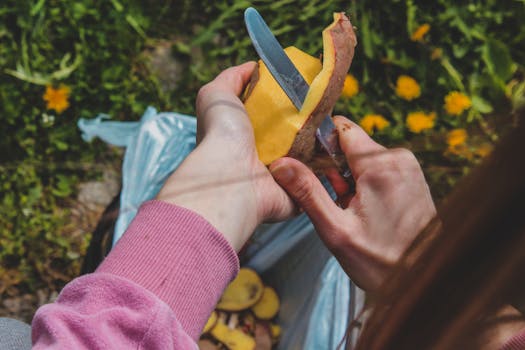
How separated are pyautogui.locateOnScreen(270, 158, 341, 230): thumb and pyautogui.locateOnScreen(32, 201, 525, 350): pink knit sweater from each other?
0.16m

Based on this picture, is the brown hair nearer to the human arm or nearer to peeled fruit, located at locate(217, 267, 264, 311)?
the human arm

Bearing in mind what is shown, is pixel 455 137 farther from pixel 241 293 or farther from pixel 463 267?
pixel 241 293

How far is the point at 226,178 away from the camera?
0.87m

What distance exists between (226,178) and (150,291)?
0.77 feet

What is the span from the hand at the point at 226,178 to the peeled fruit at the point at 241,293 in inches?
13.9

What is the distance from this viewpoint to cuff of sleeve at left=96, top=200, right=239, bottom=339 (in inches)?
29.2

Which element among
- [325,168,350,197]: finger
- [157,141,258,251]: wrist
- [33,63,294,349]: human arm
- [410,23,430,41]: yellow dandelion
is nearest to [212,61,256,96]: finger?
[33,63,294,349]: human arm

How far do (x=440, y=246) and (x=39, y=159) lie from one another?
1.24m

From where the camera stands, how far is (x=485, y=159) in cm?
35

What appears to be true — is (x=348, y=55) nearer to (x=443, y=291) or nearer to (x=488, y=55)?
(x=443, y=291)

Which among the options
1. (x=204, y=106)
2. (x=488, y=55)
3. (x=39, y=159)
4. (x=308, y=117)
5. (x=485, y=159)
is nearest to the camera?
(x=485, y=159)

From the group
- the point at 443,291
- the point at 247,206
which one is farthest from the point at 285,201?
the point at 443,291

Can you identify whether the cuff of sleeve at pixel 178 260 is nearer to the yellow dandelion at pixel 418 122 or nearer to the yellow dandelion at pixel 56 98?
the yellow dandelion at pixel 56 98

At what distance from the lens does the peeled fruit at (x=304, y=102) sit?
813 millimetres
